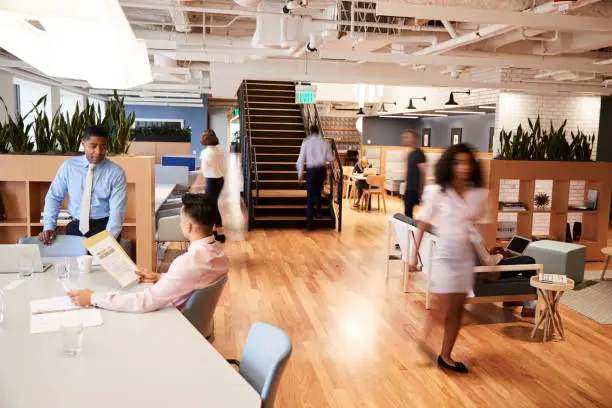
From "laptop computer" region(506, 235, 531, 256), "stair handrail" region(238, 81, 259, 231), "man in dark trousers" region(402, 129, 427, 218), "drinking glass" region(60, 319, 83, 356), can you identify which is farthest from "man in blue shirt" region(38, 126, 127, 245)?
"stair handrail" region(238, 81, 259, 231)

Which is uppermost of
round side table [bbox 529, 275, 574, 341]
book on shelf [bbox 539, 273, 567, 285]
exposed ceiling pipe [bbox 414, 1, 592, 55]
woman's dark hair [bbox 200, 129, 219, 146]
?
exposed ceiling pipe [bbox 414, 1, 592, 55]

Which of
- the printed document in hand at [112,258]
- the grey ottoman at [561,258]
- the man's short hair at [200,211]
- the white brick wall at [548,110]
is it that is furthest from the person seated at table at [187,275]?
the white brick wall at [548,110]

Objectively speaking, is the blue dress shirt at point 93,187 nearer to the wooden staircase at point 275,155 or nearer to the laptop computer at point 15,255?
the laptop computer at point 15,255

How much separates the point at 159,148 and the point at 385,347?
11022mm

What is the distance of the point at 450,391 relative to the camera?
362cm

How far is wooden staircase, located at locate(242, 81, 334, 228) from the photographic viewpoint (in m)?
9.82

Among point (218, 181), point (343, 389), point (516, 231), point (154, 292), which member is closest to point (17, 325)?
point (154, 292)

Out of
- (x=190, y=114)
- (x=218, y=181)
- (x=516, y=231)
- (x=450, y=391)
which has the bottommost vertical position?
(x=450, y=391)

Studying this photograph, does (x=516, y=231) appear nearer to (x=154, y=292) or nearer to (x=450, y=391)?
(x=450, y=391)

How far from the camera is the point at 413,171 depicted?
743cm

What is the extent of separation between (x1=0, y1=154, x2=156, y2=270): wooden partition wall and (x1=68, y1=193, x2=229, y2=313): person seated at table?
246 centimetres

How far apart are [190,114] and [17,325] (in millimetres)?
20634

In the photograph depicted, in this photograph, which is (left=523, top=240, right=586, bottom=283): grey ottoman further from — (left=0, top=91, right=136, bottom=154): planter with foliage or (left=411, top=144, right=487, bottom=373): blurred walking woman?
(left=0, top=91, right=136, bottom=154): planter with foliage

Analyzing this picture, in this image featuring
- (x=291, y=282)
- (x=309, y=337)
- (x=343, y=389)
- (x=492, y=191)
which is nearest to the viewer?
(x=343, y=389)
